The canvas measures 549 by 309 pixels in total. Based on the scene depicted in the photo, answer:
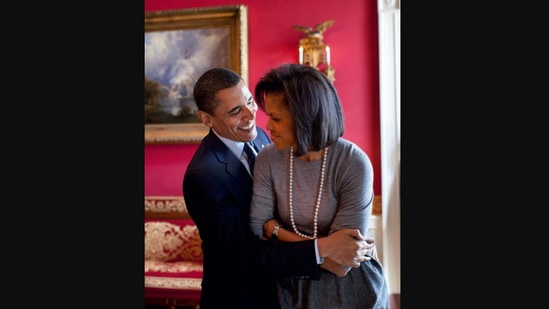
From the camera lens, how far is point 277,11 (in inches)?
185

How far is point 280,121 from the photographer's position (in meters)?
1.60

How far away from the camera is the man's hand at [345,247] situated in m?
1.53

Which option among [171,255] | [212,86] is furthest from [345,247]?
[171,255]

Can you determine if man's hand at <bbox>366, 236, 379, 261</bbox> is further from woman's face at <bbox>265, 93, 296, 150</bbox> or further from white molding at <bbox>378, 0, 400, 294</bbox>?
white molding at <bbox>378, 0, 400, 294</bbox>

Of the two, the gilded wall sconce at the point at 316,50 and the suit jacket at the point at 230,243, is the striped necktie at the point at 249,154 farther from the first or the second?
the gilded wall sconce at the point at 316,50

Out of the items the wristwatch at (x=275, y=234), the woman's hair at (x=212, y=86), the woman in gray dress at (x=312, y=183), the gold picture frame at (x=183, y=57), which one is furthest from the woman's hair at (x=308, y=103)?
the gold picture frame at (x=183, y=57)

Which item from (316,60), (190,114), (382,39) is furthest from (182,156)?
(382,39)

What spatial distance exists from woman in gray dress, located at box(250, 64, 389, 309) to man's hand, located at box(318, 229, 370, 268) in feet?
0.11

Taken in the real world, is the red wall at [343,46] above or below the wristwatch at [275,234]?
above

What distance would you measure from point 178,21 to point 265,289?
3674mm

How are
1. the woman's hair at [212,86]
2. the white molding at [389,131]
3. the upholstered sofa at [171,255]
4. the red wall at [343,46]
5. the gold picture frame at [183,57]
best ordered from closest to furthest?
1. the woman's hair at [212,86]
2. the upholstered sofa at [171,255]
3. the white molding at [389,131]
4. the red wall at [343,46]
5. the gold picture frame at [183,57]

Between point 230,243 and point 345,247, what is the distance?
1.33ft

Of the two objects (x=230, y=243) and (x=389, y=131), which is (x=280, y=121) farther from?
(x=389, y=131)

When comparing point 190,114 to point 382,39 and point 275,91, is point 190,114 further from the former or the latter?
point 275,91
